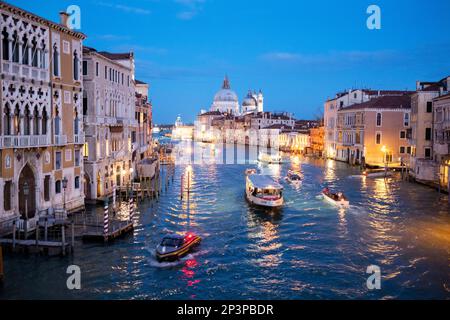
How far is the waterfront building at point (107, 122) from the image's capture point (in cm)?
2394

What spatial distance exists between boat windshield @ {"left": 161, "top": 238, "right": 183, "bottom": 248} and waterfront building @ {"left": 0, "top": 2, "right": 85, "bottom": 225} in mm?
4712

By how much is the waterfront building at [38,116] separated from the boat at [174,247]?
474 cm

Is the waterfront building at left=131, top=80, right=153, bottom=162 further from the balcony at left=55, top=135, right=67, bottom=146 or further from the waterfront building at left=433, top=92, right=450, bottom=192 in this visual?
the waterfront building at left=433, top=92, right=450, bottom=192

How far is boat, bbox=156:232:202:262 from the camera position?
1562 cm

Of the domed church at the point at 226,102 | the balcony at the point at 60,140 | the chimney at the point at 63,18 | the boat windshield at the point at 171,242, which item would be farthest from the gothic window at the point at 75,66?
the domed church at the point at 226,102

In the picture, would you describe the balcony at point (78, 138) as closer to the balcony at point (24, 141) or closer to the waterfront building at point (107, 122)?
the waterfront building at point (107, 122)

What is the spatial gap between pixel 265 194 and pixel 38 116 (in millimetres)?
11510

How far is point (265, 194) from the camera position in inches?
1000

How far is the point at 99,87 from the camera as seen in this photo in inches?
971

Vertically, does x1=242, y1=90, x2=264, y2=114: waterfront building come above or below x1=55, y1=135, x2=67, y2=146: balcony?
above

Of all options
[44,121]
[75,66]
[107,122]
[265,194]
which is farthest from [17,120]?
[265,194]

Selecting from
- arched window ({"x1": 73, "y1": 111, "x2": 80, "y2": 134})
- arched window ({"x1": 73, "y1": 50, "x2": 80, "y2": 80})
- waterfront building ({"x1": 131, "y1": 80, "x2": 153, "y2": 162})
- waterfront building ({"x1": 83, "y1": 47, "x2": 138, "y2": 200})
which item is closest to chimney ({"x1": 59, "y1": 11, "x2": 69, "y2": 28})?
arched window ({"x1": 73, "y1": 50, "x2": 80, "y2": 80})

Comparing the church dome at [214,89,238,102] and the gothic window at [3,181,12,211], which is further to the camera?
the church dome at [214,89,238,102]
